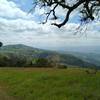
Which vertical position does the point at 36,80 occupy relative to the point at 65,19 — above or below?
below

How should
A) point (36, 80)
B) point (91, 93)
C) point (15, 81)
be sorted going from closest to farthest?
point (91, 93), point (36, 80), point (15, 81)

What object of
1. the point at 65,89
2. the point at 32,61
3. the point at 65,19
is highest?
the point at 65,19

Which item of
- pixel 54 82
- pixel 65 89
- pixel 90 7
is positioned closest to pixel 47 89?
pixel 65 89

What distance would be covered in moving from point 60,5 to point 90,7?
2.88 meters

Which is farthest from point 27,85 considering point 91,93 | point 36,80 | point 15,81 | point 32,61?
point 32,61

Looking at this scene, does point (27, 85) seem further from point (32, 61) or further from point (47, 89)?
point (32, 61)

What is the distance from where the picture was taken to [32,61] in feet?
215

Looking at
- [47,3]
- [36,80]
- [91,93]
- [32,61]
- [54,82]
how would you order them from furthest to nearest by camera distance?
1. [32,61]
2. [36,80]
3. [54,82]
4. [47,3]
5. [91,93]

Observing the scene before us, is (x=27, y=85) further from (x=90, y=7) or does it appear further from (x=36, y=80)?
(x=90, y=7)

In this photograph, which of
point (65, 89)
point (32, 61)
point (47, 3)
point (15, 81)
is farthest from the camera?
point (32, 61)

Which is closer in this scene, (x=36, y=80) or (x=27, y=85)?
(x=27, y=85)

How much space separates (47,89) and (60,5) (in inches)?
272

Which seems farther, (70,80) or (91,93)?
(70,80)

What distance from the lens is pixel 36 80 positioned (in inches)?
1362
